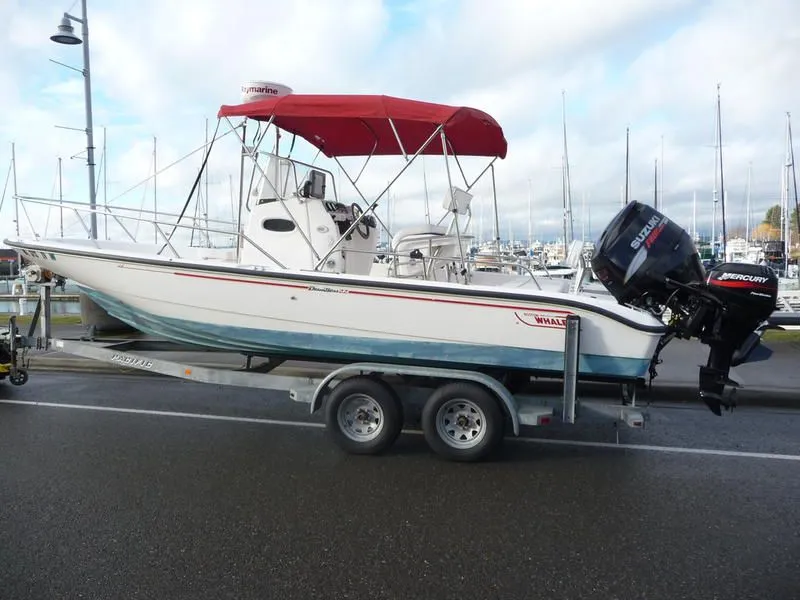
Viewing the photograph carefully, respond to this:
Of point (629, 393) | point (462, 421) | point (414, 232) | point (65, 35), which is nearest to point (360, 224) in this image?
point (414, 232)

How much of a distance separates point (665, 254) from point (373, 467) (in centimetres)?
308

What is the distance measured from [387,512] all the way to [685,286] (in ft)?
10.4

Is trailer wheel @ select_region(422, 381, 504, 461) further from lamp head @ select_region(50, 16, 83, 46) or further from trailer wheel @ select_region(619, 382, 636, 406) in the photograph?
lamp head @ select_region(50, 16, 83, 46)

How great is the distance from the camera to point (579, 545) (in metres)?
3.83

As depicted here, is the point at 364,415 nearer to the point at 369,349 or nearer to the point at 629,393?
the point at 369,349

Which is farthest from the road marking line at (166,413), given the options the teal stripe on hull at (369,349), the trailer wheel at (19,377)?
the teal stripe on hull at (369,349)

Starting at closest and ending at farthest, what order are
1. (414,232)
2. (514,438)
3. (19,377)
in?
(514,438)
(414,232)
(19,377)

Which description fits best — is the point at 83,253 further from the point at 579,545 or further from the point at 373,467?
the point at 579,545

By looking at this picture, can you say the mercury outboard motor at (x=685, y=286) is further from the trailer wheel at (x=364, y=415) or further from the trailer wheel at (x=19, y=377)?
the trailer wheel at (x=19, y=377)

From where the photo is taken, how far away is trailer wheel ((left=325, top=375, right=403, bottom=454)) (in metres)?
5.38

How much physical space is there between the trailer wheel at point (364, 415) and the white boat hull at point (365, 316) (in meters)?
0.34

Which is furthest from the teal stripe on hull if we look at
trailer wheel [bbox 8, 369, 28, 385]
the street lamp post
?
the street lamp post

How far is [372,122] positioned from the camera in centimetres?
709

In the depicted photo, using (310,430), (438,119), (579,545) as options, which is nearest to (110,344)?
(310,430)
